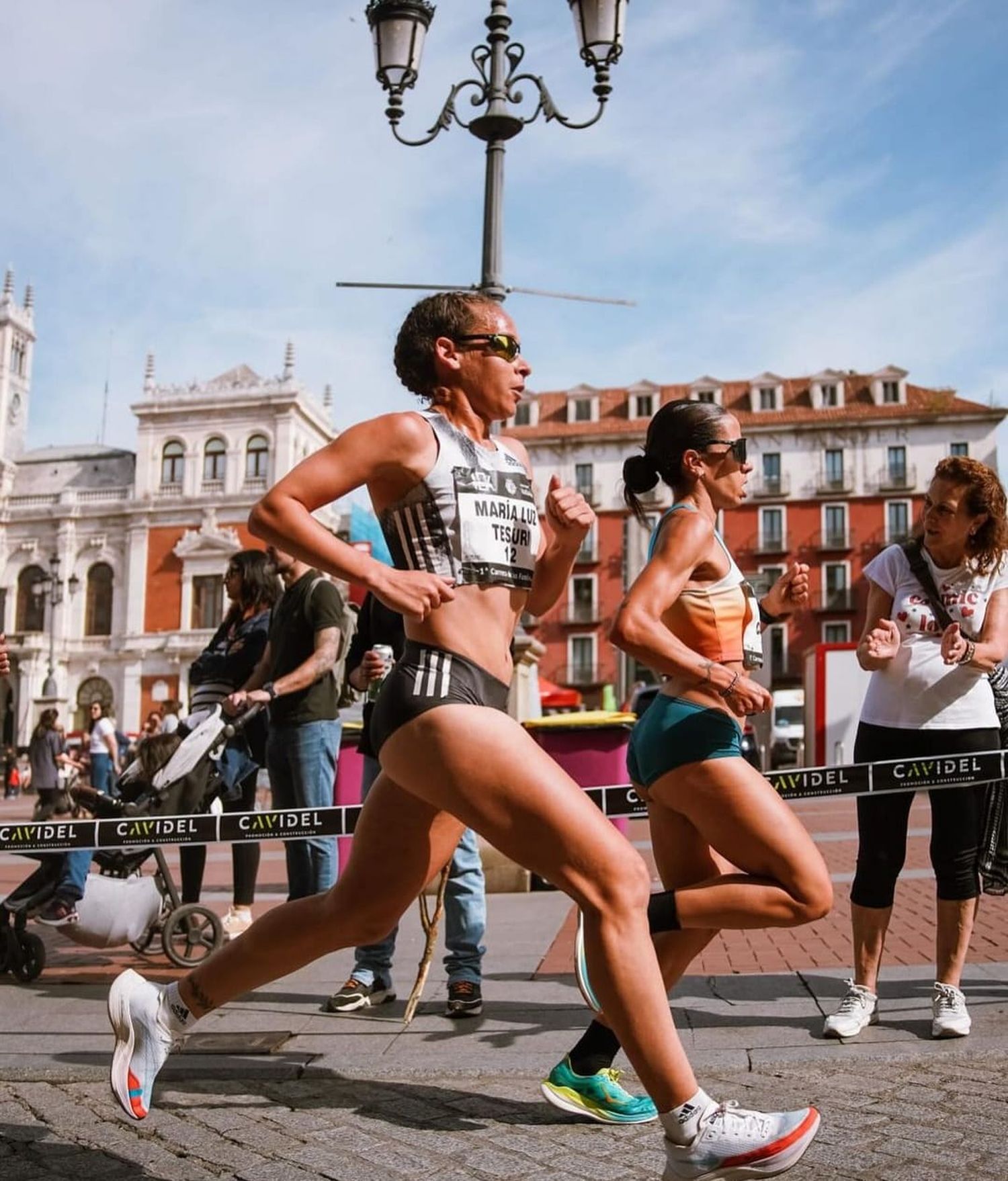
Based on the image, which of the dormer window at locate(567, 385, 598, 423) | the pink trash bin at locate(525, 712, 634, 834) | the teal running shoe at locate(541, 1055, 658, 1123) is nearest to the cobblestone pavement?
the teal running shoe at locate(541, 1055, 658, 1123)

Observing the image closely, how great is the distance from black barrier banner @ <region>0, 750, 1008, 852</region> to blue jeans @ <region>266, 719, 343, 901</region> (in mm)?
973

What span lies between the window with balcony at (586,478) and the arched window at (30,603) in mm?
24935

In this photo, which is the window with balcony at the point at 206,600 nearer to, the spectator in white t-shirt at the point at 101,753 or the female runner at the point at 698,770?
the spectator in white t-shirt at the point at 101,753

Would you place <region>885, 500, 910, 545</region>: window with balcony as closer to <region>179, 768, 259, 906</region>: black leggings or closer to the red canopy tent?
the red canopy tent

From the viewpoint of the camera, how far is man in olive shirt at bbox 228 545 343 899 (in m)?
5.63

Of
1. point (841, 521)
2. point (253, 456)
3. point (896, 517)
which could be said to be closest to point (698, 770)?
point (253, 456)

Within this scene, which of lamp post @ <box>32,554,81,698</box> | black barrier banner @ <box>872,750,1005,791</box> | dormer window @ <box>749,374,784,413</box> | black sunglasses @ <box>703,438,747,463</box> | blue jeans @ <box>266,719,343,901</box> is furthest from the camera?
dormer window @ <box>749,374,784,413</box>

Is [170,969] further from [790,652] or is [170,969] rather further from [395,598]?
[790,652]

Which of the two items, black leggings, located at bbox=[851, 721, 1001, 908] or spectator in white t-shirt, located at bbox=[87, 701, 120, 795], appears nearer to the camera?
black leggings, located at bbox=[851, 721, 1001, 908]

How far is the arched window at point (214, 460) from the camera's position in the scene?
5716 cm

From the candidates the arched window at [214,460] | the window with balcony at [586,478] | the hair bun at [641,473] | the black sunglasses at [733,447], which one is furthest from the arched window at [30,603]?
the black sunglasses at [733,447]

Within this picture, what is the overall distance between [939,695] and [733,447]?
4.61 feet

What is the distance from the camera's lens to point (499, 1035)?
438cm

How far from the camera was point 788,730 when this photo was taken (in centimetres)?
3597
